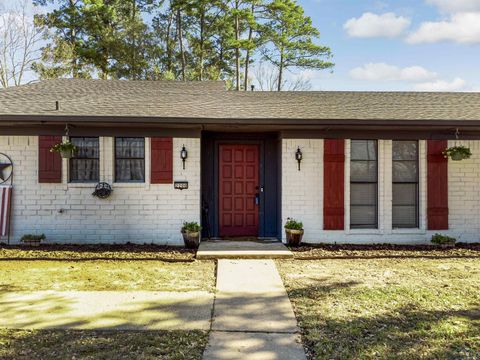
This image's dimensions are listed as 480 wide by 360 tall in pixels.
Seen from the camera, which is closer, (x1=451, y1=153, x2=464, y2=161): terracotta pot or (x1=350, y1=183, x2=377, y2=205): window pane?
(x1=451, y1=153, x2=464, y2=161): terracotta pot

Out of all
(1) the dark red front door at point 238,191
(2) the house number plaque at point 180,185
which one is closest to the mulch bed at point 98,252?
(2) the house number plaque at point 180,185

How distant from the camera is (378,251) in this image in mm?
7422

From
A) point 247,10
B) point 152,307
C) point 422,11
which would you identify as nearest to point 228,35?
point 247,10

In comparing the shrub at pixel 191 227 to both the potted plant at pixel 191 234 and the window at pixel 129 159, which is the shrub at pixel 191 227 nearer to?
the potted plant at pixel 191 234

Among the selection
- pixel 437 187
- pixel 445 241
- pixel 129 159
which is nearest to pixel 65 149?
pixel 129 159

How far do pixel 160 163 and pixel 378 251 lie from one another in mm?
4407

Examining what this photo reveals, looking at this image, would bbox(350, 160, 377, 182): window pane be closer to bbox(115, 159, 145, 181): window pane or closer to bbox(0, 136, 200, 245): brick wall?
bbox(0, 136, 200, 245): brick wall

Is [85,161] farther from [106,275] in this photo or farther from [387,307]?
[387,307]

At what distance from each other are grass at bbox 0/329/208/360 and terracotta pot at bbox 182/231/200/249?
3973mm

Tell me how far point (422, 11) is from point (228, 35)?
1157cm

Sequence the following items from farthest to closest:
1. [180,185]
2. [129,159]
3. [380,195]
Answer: [380,195] → [129,159] → [180,185]

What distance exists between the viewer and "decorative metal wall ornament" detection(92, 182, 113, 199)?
775cm

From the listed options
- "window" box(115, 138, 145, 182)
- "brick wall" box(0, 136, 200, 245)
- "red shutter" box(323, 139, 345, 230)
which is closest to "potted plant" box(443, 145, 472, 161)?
"red shutter" box(323, 139, 345, 230)

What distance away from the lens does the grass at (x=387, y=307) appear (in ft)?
11.1
